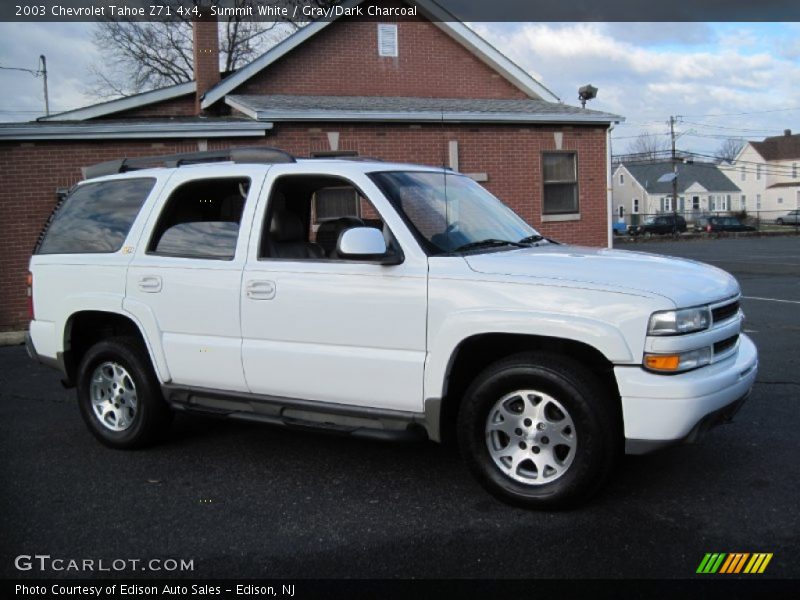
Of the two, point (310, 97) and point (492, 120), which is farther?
point (310, 97)

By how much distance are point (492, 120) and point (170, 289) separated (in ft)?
33.4

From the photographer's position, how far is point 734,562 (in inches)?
135

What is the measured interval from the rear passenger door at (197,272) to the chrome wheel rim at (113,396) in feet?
1.72

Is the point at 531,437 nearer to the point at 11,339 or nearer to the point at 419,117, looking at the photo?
the point at 11,339

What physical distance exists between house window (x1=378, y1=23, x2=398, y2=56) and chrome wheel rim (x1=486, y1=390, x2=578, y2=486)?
1475 cm

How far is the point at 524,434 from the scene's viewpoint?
405 centimetres

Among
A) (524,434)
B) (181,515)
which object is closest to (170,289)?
(181,515)

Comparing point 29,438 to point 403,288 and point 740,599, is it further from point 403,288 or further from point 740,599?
point 740,599

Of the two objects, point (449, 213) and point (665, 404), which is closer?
point (665, 404)

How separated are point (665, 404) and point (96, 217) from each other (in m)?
4.12

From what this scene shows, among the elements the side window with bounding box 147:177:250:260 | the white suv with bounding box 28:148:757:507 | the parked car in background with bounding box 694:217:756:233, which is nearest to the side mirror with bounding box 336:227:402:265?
the white suv with bounding box 28:148:757:507

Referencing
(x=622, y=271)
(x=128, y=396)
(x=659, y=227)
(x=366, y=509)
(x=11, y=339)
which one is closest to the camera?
(x=622, y=271)

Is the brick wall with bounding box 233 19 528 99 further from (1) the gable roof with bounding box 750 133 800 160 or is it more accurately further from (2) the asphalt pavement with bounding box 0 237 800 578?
(1) the gable roof with bounding box 750 133 800 160

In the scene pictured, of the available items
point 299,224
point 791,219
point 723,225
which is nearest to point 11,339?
point 299,224
